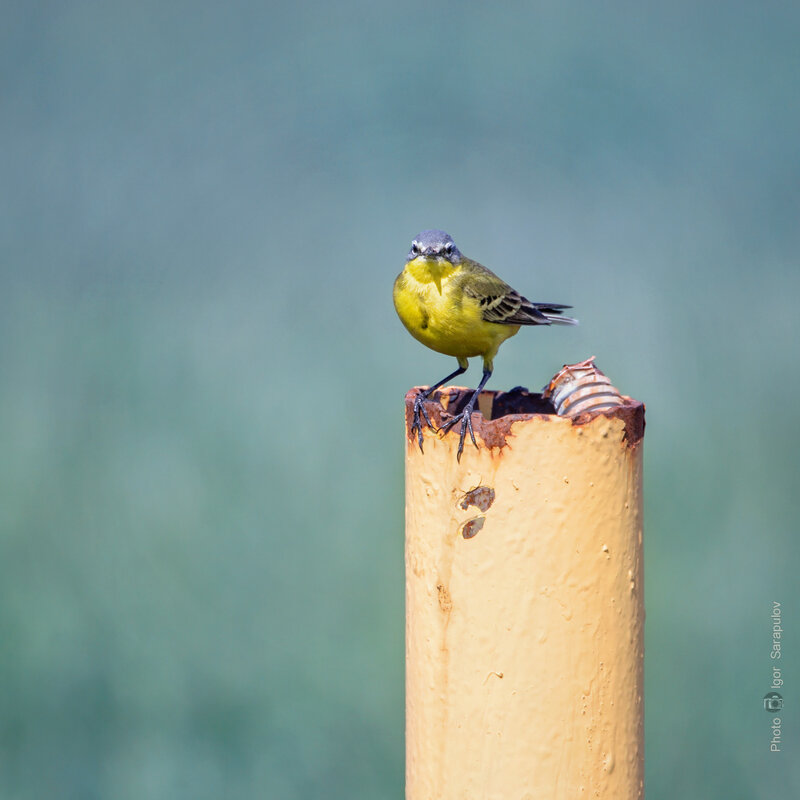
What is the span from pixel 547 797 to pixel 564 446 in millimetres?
1007

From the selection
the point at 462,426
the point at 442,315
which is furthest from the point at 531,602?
the point at 442,315

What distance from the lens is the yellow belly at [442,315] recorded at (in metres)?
3.88

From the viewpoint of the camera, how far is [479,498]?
249cm

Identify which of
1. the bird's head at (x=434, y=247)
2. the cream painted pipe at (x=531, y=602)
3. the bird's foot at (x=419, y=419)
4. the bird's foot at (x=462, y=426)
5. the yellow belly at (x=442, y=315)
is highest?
the bird's head at (x=434, y=247)

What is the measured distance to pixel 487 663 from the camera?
254cm

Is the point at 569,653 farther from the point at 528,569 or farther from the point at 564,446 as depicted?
the point at 564,446

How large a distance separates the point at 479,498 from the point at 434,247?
67.4 inches

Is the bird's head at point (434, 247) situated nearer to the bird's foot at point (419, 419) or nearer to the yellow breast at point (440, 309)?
the yellow breast at point (440, 309)

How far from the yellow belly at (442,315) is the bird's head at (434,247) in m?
0.08

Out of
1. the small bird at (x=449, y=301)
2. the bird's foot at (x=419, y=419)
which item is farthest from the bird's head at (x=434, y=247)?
the bird's foot at (x=419, y=419)

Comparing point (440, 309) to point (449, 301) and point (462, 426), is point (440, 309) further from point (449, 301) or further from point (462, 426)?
point (462, 426)

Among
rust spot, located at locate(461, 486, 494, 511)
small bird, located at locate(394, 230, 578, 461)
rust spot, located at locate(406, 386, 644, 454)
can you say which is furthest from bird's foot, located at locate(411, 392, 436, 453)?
small bird, located at locate(394, 230, 578, 461)

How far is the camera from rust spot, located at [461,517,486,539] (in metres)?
2.49

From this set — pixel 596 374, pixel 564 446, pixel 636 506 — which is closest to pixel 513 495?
pixel 564 446
